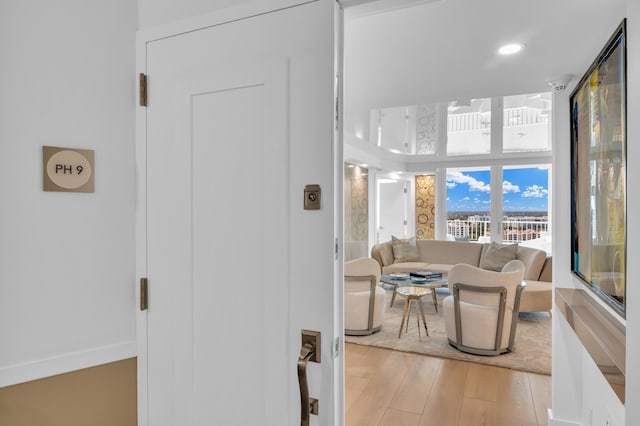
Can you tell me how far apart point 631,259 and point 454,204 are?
7230 mm

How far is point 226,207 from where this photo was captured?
133 centimetres

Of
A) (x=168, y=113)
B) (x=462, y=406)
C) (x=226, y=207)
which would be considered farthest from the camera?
(x=462, y=406)

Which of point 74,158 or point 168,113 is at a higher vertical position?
point 168,113

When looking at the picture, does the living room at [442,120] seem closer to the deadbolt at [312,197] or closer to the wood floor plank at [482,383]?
the wood floor plank at [482,383]

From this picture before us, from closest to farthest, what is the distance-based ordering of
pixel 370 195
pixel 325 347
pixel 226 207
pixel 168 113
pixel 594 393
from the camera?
pixel 325 347 < pixel 226 207 < pixel 168 113 < pixel 594 393 < pixel 370 195

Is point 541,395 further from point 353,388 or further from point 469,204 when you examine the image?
point 469,204

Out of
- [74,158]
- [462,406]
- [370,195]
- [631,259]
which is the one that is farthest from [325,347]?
[370,195]

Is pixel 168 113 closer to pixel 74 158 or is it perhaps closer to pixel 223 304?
pixel 74 158

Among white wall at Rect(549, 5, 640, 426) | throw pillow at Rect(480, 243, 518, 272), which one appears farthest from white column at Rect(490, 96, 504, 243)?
white wall at Rect(549, 5, 640, 426)

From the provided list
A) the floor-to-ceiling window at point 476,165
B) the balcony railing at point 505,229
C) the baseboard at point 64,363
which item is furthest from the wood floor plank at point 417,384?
the balcony railing at point 505,229

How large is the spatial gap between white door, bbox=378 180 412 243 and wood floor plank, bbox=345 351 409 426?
4.74m

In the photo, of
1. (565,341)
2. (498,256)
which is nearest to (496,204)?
(498,256)

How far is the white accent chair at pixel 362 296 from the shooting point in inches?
174

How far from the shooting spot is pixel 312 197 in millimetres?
1186
